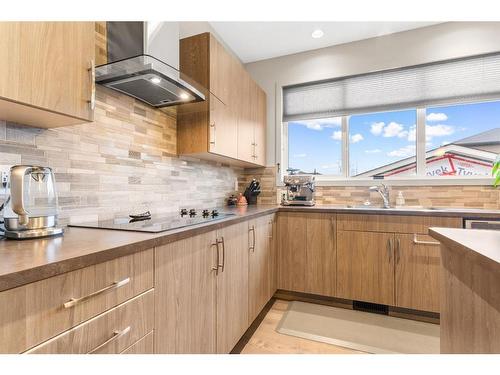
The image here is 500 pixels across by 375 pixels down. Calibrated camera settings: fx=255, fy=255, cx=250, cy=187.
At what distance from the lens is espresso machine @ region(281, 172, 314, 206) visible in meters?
2.71

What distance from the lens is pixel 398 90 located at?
2744 millimetres

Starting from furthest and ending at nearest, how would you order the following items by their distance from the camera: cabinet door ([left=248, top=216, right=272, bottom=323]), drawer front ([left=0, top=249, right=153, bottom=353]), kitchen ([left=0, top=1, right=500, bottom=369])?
cabinet door ([left=248, top=216, right=272, bottom=323]) → kitchen ([left=0, top=1, right=500, bottom=369]) → drawer front ([left=0, top=249, right=153, bottom=353])

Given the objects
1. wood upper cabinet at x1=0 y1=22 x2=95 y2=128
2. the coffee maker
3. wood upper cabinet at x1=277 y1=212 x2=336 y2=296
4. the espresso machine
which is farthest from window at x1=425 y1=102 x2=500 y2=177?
the coffee maker

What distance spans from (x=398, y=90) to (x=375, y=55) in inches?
18.2

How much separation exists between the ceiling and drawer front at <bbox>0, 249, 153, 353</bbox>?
2.56 m

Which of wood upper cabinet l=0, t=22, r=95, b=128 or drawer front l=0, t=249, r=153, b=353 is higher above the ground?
wood upper cabinet l=0, t=22, r=95, b=128

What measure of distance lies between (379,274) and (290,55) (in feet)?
8.61

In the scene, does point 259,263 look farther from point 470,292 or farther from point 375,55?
point 375,55

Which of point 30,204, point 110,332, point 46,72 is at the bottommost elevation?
point 110,332

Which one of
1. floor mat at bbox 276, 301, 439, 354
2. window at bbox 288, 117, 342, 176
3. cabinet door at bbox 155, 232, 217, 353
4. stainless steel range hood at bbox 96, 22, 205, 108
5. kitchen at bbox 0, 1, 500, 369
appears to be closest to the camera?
kitchen at bbox 0, 1, 500, 369

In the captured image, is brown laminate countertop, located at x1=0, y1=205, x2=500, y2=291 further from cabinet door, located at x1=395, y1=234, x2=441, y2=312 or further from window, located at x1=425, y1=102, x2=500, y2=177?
window, located at x1=425, y1=102, x2=500, y2=177

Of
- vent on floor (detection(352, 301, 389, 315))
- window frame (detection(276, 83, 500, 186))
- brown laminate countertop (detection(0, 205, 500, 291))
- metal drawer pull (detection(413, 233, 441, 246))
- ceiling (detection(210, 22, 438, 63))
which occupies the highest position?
ceiling (detection(210, 22, 438, 63))

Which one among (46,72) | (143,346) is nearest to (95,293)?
(143,346)

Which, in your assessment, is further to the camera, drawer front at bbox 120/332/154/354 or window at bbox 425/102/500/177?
window at bbox 425/102/500/177
